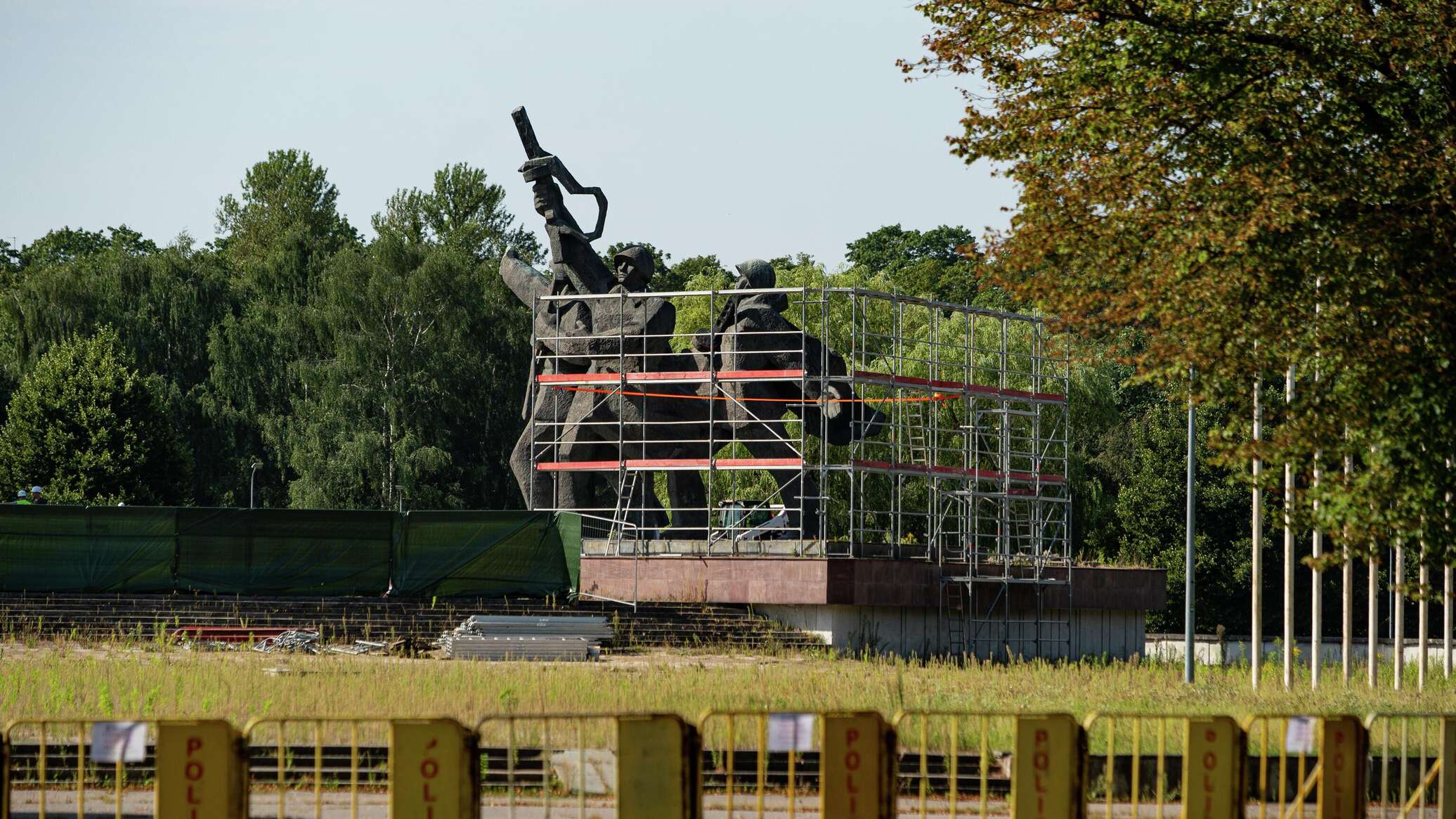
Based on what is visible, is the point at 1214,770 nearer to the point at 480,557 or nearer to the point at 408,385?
the point at 480,557

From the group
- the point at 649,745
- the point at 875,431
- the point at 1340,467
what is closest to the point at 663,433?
the point at 875,431

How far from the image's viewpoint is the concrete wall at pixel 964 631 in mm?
30594

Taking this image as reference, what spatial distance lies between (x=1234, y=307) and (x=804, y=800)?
6.45 metres

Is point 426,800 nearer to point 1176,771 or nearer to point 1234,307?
point 1176,771

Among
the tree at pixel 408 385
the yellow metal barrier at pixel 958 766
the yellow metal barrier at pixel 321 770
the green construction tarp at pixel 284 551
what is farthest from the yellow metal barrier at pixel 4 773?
the tree at pixel 408 385

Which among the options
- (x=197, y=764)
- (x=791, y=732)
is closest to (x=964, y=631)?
(x=791, y=732)

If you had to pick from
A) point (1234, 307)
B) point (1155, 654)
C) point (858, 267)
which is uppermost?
point (858, 267)

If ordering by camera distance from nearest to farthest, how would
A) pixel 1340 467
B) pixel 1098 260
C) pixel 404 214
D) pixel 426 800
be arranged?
pixel 426 800 → pixel 1098 260 → pixel 1340 467 → pixel 404 214

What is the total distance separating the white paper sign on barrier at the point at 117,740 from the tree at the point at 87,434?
132 ft

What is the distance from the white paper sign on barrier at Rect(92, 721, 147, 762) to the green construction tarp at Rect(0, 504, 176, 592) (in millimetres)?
20311

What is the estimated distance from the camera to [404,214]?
73.8m

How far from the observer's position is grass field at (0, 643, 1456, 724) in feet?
63.7

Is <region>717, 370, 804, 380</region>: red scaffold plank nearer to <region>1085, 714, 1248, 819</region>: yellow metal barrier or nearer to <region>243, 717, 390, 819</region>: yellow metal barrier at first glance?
<region>243, 717, 390, 819</region>: yellow metal barrier

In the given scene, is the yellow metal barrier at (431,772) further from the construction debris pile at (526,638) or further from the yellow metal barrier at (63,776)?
the construction debris pile at (526,638)
